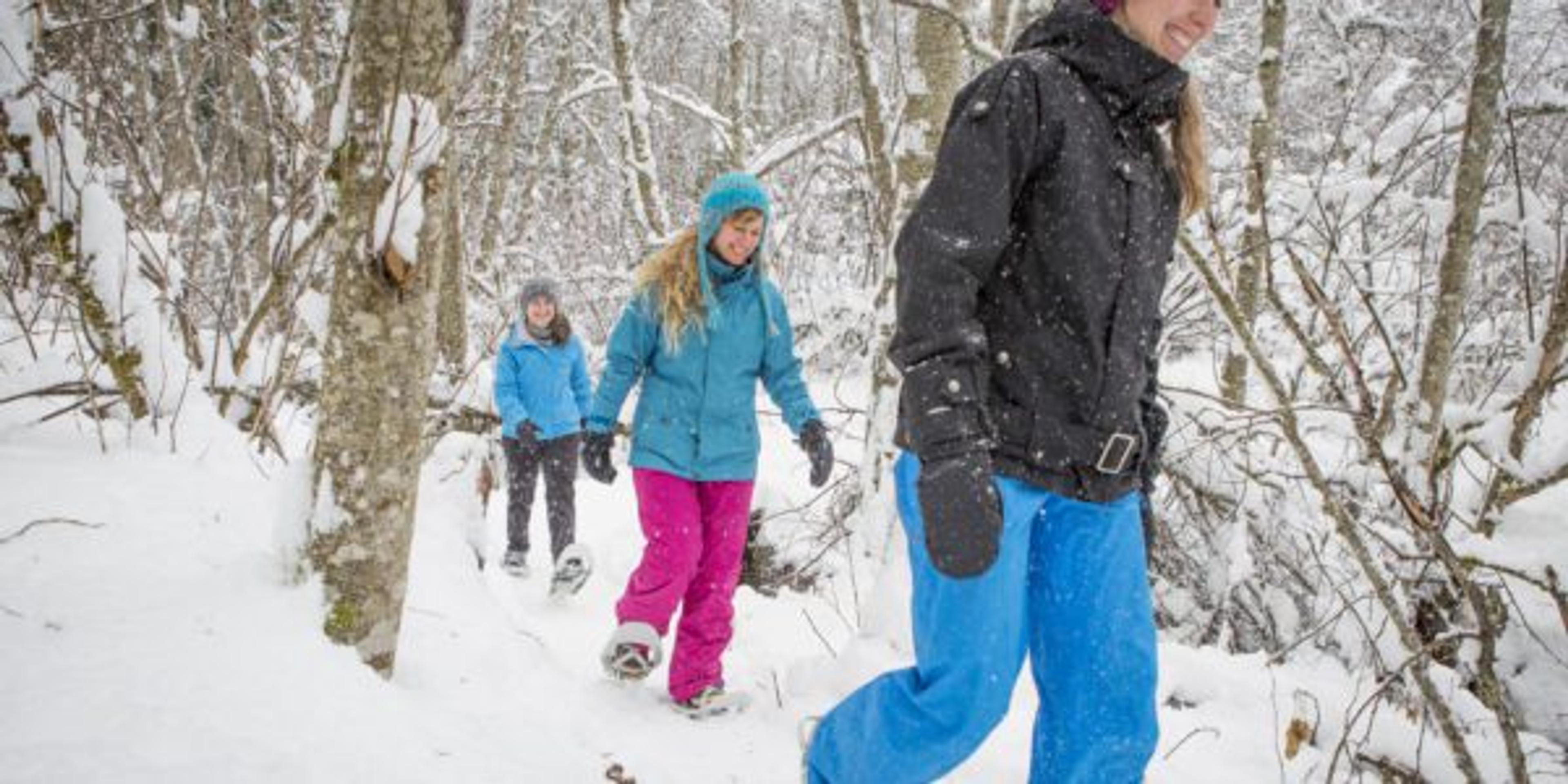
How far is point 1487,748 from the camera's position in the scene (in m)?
2.22

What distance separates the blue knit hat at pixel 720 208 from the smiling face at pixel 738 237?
0.01 metres

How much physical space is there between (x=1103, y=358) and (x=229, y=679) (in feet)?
5.90

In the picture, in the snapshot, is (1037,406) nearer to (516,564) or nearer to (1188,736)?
(1188,736)

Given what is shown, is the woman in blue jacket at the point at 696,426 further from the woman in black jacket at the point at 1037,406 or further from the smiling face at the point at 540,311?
the smiling face at the point at 540,311

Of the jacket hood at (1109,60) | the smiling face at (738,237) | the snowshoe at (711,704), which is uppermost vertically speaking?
the jacket hood at (1109,60)

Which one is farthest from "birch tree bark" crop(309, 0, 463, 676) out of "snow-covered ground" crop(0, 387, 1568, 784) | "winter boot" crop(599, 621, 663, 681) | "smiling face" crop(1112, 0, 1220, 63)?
"smiling face" crop(1112, 0, 1220, 63)

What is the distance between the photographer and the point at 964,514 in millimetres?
1573

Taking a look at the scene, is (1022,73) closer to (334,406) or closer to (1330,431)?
(334,406)

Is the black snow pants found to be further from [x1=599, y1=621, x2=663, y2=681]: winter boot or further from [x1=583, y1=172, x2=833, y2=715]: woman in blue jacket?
[x1=599, y1=621, x2=663, y2=681]: winter boot

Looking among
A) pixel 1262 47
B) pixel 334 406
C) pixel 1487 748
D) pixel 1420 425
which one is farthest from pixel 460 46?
pixel 1262 47

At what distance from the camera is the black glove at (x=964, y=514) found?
1.57m

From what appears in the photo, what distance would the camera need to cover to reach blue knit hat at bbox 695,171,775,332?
3.11 meters

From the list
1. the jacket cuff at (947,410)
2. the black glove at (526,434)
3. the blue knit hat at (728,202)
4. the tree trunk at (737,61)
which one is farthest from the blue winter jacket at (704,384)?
the tree trunk at (737,61)

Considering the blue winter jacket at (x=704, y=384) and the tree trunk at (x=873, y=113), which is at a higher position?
the tree trunk at (x=873, y=113)
